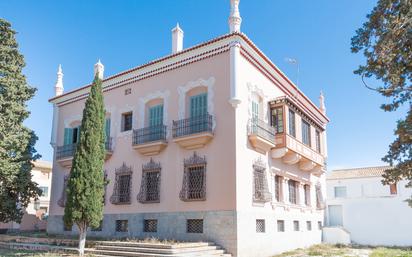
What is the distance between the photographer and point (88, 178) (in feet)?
48.0

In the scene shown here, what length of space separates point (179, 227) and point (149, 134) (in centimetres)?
464

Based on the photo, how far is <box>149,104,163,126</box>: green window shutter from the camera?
1856 cm

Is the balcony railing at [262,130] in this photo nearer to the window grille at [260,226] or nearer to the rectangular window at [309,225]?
the window grille at [260,226]

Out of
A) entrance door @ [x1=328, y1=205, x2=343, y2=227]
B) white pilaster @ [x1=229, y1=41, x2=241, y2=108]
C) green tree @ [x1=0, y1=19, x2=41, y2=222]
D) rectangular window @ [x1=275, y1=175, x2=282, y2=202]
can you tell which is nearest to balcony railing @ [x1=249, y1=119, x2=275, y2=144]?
white pilaster @ [x1=229, y1=41, x2=241, y2=108]

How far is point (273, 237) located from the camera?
1716 centimetres

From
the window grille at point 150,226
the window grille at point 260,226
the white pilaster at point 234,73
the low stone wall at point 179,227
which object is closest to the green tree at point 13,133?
the low stone wall at point 179,227

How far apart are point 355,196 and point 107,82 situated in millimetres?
22634

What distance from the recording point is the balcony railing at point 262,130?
1630 centimetres

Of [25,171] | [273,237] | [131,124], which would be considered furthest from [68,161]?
[273,237]

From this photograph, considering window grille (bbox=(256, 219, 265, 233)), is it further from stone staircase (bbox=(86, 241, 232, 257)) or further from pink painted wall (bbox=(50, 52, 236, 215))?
stone staircase (bbox=(86, 241, 232, 257))

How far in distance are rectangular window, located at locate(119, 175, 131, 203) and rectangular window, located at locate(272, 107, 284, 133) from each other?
769cm

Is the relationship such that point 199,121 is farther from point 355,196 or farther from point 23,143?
point 355,196

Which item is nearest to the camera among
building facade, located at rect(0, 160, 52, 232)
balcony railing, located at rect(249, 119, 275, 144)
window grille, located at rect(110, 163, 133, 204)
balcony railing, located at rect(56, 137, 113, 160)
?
balcony railing, located at rect(249, 119, 275, 144)

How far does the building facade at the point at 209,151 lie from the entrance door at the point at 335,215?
10.0 meters
